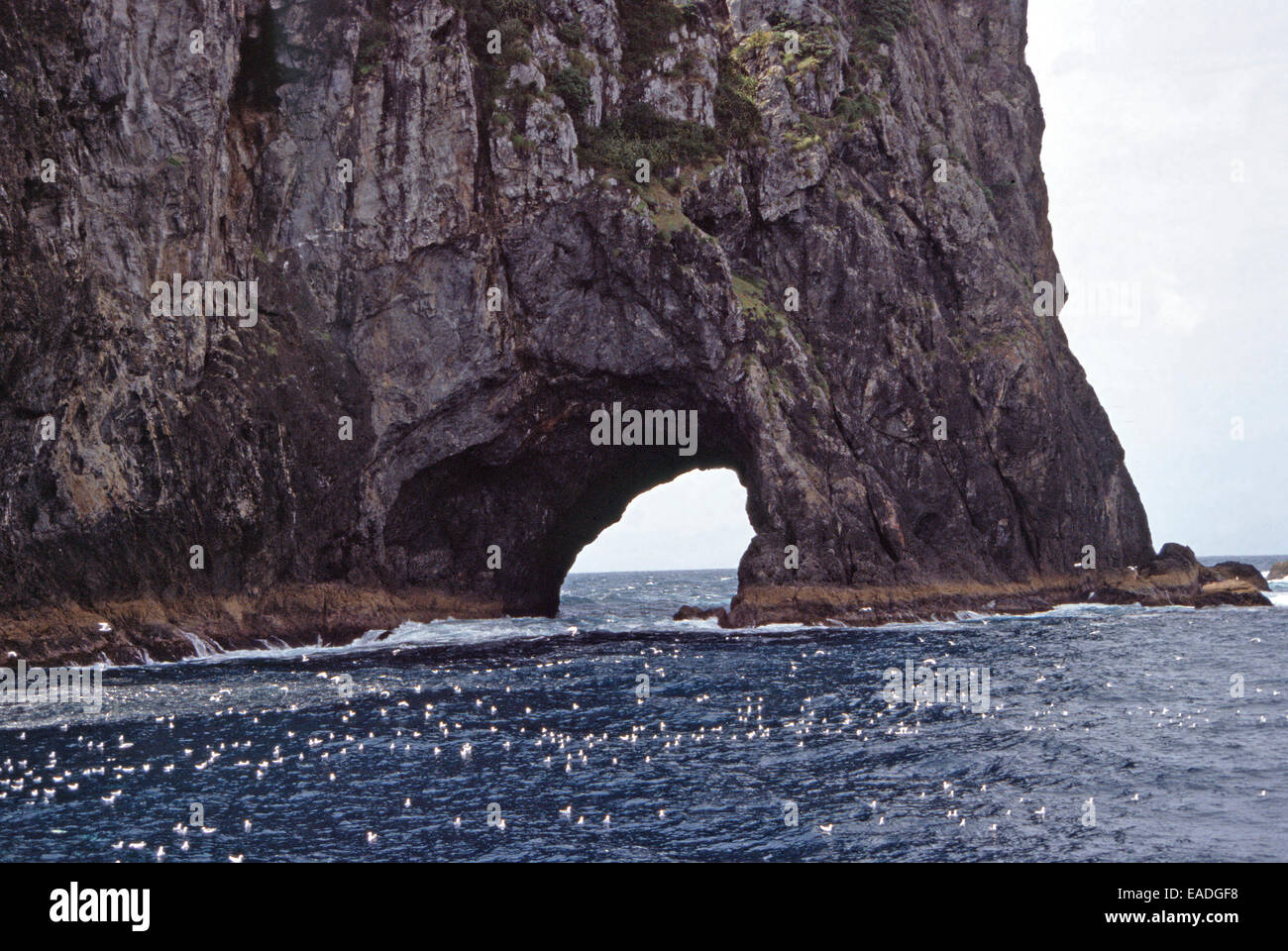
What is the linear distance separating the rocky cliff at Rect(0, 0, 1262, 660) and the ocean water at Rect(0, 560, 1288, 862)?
8627 mm

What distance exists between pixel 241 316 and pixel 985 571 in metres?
36.0

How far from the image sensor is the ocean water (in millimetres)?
15867

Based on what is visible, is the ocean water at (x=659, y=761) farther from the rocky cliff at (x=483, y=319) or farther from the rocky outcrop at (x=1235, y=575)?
the rocky outcrop at (x=1235, y=575)

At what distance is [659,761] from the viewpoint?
2106cm

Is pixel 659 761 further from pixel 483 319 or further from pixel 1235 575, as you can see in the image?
pixel 1235 575

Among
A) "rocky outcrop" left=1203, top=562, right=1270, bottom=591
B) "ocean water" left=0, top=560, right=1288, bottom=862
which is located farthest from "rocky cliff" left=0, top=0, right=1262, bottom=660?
"ocean water" left=0, top=560, right=1288, bottom=862

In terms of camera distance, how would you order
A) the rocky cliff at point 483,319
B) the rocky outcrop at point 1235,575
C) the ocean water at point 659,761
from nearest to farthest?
the ocean water at point 659,761
the rocky cliff at point 483,319
the rocky outcrop at point 1235,575

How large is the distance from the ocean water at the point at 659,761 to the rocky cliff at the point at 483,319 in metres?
8.63

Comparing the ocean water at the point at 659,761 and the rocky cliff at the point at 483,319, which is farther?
the rocky cliff at the point at 483,319

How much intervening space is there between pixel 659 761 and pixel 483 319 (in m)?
29.7

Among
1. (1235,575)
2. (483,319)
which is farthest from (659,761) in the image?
(1235,575)

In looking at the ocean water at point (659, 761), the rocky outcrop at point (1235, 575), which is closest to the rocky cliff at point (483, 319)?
the rocky outcrop at point (1235, 575)

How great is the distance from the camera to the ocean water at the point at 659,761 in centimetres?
1587

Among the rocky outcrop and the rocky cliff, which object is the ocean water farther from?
the rocky outcrop
